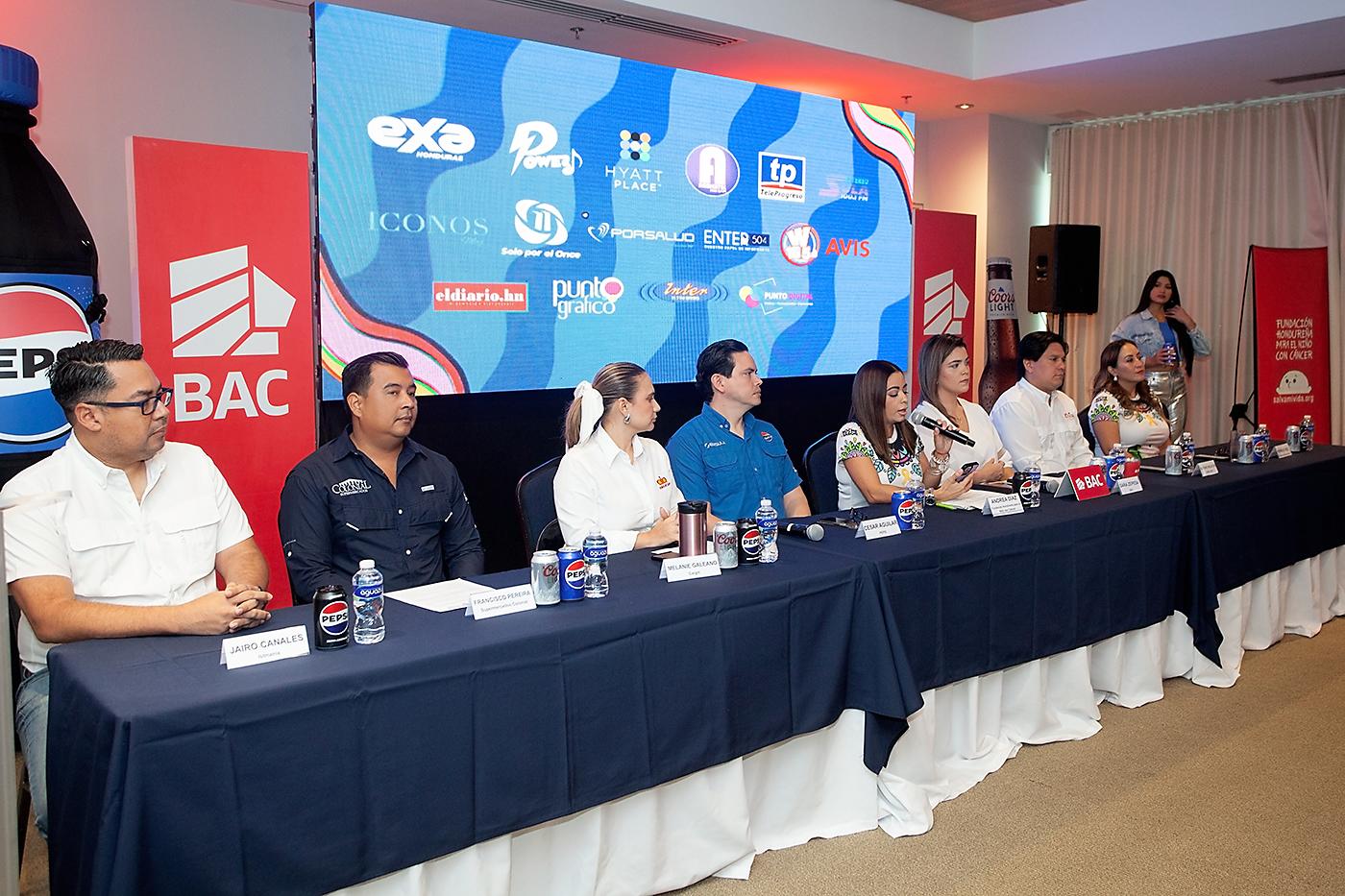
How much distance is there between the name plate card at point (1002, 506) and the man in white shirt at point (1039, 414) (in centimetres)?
108

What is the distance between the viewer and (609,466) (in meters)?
3.04

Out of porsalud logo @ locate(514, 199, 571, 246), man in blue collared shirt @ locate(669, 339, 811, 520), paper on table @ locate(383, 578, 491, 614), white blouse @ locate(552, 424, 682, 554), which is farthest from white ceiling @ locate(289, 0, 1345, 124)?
paper on table @ locate(383, 578, 491, 614)

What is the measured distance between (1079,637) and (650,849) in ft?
5.10

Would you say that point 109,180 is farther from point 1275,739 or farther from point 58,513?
point 1275,739

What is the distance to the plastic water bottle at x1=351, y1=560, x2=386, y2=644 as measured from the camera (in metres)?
1.92

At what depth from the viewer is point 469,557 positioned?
9.62 feet

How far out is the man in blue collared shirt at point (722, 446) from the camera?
333cm

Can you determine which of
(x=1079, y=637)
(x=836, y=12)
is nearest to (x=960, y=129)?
(x=836, y=12)

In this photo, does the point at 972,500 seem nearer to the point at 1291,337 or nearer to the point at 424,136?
the point at 424,136

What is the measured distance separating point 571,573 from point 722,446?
1.25 metres

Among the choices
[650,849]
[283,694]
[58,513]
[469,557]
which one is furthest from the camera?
[469,557]

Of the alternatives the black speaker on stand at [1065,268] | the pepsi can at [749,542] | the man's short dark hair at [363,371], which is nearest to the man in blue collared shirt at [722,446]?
the pepsi can at [749,542]

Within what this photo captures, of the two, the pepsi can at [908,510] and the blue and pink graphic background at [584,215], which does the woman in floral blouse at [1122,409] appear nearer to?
the blue and pink graphic background at [584,215]

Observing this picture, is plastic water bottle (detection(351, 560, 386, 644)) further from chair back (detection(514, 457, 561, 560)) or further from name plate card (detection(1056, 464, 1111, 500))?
name plate card (detection(1056, 464, 1111, 500))
